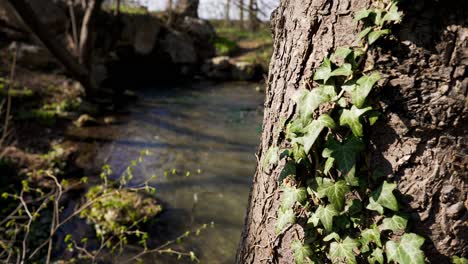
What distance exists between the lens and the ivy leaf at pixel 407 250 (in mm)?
1040

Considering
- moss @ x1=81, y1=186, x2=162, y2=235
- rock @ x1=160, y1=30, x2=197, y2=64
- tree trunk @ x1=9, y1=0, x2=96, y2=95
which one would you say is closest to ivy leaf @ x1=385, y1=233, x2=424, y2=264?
moss @ x1=81, y1=186, x2=162, y2=235

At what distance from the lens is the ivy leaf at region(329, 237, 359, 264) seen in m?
1.17

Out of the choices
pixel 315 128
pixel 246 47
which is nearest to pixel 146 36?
pixel 246 47

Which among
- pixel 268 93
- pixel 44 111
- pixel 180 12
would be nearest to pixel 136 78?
pixel 180 12

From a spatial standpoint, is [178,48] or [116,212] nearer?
[116,212]

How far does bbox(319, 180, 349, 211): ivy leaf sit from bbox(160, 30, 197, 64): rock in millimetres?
13328

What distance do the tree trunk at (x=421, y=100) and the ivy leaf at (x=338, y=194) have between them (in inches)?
5.4

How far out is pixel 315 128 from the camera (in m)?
1.17

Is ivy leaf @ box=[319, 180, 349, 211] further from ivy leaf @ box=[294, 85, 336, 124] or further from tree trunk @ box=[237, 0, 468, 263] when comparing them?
ivy leaf @ box=[294, 85, 336, 124]

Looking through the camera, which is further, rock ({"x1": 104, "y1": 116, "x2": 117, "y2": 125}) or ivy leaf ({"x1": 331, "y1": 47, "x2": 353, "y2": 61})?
rock ({"x1": 104, "y1": 116, "x2": 117, "y2": 125})

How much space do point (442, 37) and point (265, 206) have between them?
3.10 feet

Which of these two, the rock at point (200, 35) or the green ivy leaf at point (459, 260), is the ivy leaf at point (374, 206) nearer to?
the green ivy leaf at point (459, 260)

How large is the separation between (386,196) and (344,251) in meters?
0.26

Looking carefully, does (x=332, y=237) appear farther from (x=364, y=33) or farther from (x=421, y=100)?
(x=364, y=33)
